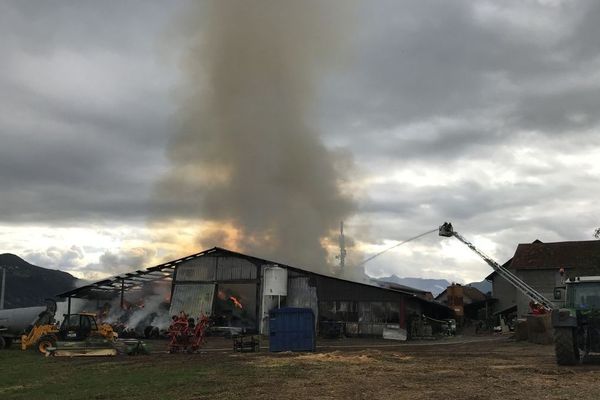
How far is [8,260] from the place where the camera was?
473 ft

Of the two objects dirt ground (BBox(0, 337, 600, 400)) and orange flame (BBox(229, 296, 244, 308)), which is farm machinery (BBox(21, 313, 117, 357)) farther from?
orange flame (BBox(229, 296, 244, 308))

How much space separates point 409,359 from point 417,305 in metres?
21.6

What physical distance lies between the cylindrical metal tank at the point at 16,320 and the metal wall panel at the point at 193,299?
11.1 m

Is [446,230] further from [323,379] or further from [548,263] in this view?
[323,379]

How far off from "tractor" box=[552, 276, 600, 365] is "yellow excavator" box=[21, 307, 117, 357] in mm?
18443

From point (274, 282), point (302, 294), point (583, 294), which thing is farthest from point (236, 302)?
point (583, 294)

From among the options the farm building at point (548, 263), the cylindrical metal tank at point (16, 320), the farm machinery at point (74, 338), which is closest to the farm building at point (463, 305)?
the farm building at point (548, 263)

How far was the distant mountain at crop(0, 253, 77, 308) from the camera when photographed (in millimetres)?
122500

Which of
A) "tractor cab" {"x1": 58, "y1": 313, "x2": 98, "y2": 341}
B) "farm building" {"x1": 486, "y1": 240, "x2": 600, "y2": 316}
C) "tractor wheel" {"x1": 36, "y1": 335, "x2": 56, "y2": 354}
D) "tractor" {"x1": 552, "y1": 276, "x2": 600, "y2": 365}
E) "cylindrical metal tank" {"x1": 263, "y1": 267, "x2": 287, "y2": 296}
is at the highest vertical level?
"farm building" {"x1": 486, "y1": 240, "x2": 600, "y2": 316}

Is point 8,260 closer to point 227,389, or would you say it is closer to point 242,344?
point 242,344

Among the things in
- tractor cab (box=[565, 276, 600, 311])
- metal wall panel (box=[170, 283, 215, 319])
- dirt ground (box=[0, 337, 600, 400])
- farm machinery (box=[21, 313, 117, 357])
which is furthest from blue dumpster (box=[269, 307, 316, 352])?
metal wall panel (box=[170, 283, 215, 319])

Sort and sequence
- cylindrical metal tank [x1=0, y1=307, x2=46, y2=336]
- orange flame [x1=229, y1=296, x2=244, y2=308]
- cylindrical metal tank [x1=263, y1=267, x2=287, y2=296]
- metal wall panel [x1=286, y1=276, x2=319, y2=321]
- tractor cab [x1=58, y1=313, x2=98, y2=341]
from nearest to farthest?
1. tractor cab [x1=58, y1=313, x2=98, y2=341]
2. cylindrical metal tank [x1=0, y1=307, x2=46, y2=336]
3. cylindrical metal tank [x1=263, y1=267, x2=287, y2=296]
4. metal wall panel [x1=286, y1=276, x2=319, y2=321]
5. orange flame [x1=229, y1=296, x2=244, y2=308]

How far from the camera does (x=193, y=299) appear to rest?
4072 centimetres

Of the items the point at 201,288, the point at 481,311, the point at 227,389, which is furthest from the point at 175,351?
the point at 481,311
